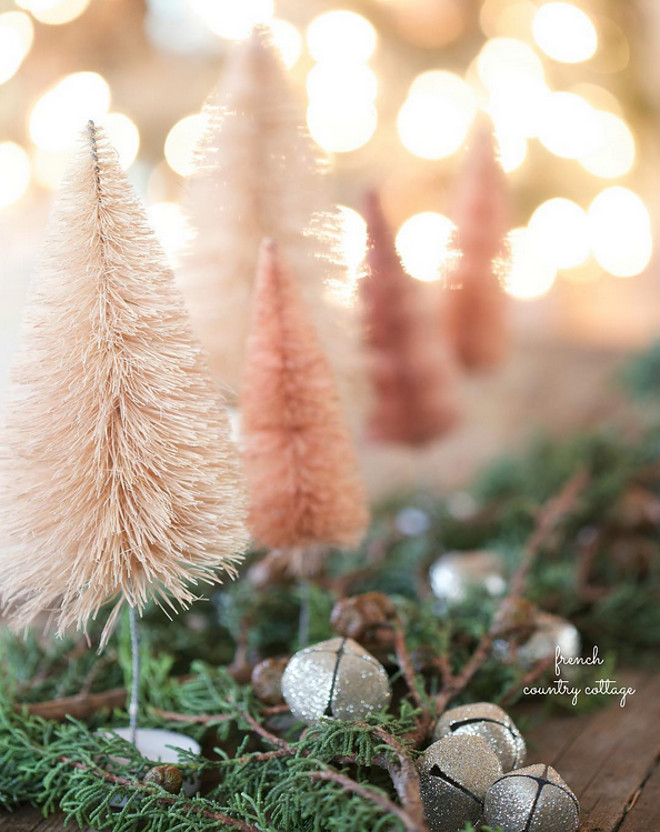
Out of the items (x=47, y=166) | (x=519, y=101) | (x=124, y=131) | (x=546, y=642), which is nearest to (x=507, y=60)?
(x=519, y=101)

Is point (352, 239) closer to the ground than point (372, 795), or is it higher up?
higher up

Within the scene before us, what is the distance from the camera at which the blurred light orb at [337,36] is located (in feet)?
5.17

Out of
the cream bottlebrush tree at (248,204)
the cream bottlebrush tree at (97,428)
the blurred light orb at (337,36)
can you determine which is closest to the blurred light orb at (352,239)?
the cream bottlebrush tree at (248,204)

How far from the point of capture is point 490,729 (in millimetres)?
598

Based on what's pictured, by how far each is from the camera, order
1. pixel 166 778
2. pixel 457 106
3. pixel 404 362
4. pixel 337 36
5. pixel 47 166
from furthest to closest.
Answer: pixel 457 106, pixel 337 36, pixel 47 166, pixel 404 362, pixel 166 778

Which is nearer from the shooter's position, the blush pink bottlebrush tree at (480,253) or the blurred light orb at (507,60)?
the blush pink bottlebrush tree at (480,253)

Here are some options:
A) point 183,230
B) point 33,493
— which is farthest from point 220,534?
point 183,230

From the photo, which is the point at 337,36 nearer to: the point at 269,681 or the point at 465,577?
the point at 465,577

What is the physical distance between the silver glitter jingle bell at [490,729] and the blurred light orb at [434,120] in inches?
51.2

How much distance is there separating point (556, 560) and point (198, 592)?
44 centimetres

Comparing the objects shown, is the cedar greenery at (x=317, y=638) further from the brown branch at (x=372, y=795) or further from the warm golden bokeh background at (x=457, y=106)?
the warm golden bokeh background at (x=457, y=106)

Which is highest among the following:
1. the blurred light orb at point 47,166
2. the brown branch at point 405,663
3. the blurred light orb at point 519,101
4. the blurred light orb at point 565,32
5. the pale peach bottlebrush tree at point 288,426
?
the blurred light orb at point 565,32

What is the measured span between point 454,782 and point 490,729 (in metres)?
0.07

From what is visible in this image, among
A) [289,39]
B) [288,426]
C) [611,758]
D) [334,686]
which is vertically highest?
[289,39]
